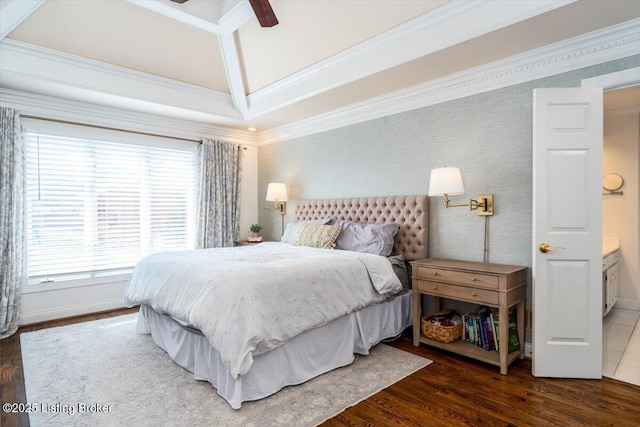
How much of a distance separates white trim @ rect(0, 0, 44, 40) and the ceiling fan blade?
1.99 m

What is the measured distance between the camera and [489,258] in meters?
3.43

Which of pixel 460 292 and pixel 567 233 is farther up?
pixel 567 233

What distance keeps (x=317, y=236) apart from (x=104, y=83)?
3.06 metres

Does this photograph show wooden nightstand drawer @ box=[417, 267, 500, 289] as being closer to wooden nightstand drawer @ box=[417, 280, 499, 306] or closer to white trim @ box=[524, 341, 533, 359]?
wooden nightstand drawer @ box=[417, 280, 499, 306]

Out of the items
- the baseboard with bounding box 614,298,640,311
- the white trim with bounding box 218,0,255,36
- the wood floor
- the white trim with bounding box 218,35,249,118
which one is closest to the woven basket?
the wood floor

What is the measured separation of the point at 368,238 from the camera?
12.8 feet

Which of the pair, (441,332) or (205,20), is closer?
(441,332)

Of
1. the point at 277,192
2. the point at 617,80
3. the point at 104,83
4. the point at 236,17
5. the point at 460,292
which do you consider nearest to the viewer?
the point at 617,80

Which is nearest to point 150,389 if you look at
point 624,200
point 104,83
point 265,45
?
point 104,83

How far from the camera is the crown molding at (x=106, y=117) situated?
13.6 ft

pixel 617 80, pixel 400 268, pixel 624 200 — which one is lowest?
pixel 400 268

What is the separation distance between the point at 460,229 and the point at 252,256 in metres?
2.14

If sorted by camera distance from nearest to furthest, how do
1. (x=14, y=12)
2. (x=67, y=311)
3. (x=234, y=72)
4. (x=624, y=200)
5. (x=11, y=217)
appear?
(x=14, y=12)
(x=11, y=217)
(x=67, y=311)
(x=234, y=72)
(x=624, y=200)

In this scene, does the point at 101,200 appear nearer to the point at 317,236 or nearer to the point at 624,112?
the point at 317,236
